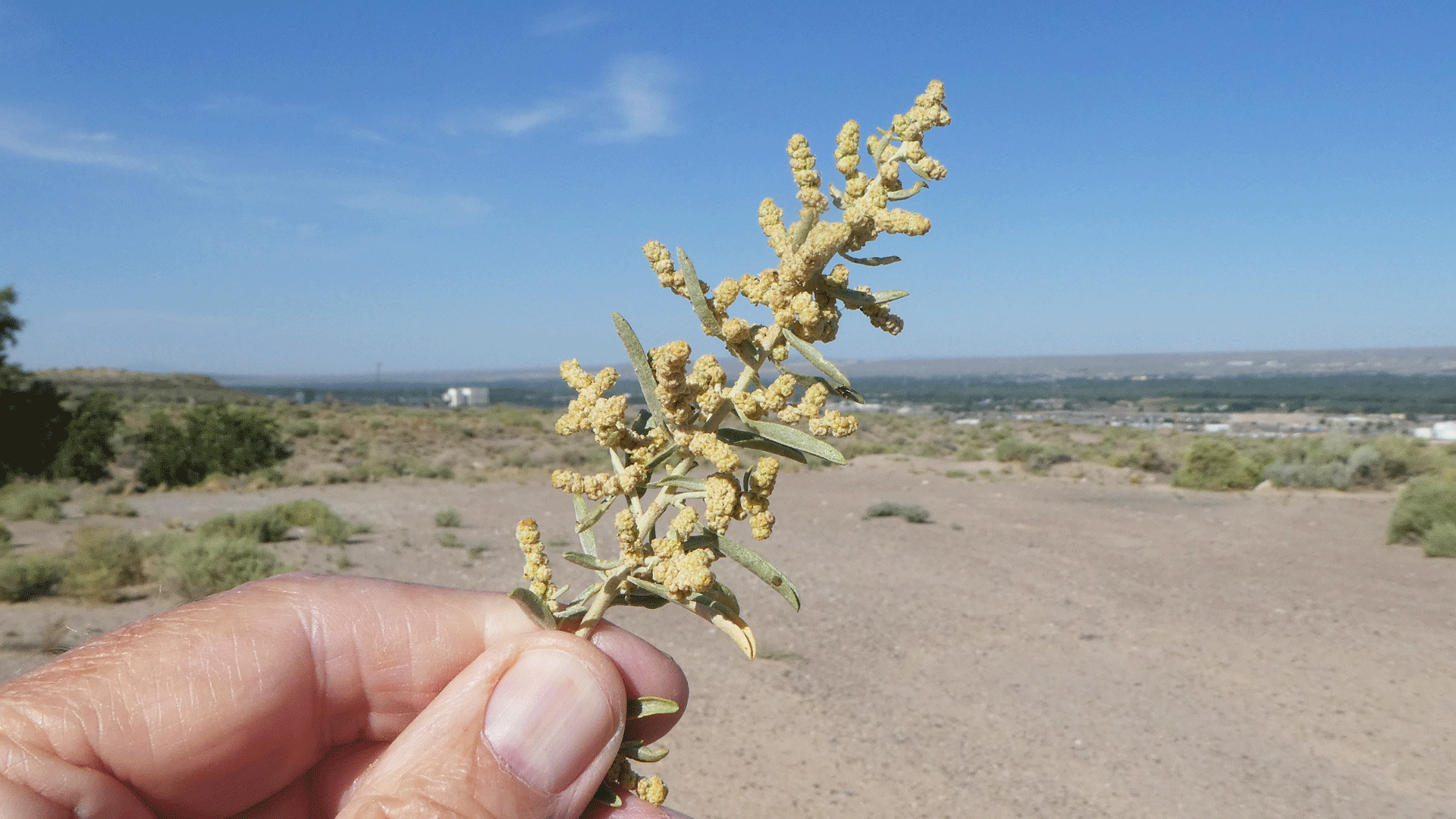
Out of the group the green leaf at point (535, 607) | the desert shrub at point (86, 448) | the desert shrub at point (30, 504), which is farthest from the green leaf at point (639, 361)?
the desert shrub at point (86, 448)

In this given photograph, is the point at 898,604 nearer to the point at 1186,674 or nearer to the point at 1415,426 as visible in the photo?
the point at 1186,674

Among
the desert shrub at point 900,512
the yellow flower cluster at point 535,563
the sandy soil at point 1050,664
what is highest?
the yellow flower cluster at point 535,563

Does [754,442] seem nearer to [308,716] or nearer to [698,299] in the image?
[698,299]

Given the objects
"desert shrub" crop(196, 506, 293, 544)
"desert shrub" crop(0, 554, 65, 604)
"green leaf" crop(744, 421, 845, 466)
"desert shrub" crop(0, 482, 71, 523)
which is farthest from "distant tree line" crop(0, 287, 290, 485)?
"green leaf" crop(744, 421, 845, 466)

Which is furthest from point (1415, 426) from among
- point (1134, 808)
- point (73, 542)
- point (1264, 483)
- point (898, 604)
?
point (73, 542)

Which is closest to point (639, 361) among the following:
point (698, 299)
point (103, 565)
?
point (698, 299)

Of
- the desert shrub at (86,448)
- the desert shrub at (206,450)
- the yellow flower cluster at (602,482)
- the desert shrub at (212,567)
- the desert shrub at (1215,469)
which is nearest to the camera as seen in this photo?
the yellow flower cluster at (602,482)

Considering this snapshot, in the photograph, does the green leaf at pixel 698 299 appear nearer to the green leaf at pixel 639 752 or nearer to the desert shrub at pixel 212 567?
the green leaf at pixel 639 752
